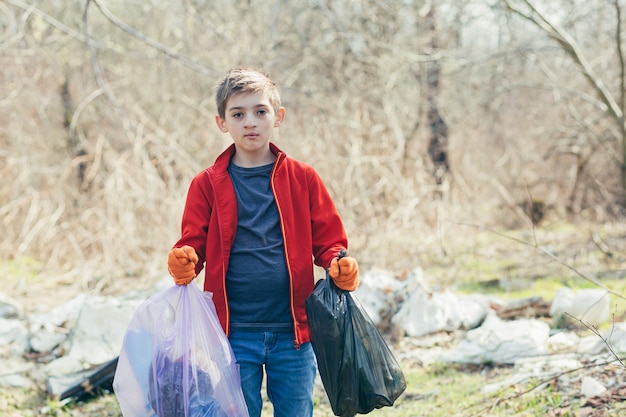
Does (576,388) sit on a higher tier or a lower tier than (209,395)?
lower

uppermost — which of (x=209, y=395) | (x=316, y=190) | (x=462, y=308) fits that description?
(x=316, y=190)

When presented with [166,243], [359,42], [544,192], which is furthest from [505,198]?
[166,243]

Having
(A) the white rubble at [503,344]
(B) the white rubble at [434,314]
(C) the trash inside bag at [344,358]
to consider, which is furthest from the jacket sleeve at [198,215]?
(B) the white rubble at [434,314]

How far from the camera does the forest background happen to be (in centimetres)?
810

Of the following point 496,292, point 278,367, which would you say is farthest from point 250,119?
point 496,292

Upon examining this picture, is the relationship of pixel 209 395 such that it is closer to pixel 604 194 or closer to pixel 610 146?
pixel 610 146

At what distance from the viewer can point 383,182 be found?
8.76 m

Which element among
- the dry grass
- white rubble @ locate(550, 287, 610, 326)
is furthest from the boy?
the dry grass

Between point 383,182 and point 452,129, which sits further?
point 452,129

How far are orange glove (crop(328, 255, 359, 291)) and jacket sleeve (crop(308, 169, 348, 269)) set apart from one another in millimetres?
111

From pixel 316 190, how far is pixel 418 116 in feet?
25.8

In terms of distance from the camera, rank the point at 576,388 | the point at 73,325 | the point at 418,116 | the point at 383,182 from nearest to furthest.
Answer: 1. the point at 576,388
2. the point at 73,325
3. the point at 383,182
4. the point at 418,116

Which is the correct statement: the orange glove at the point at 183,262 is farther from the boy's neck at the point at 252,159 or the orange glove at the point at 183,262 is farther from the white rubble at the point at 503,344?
the white rubble at the point at 503,344

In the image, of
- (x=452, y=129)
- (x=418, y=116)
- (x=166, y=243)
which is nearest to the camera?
(x=166, y=243)
